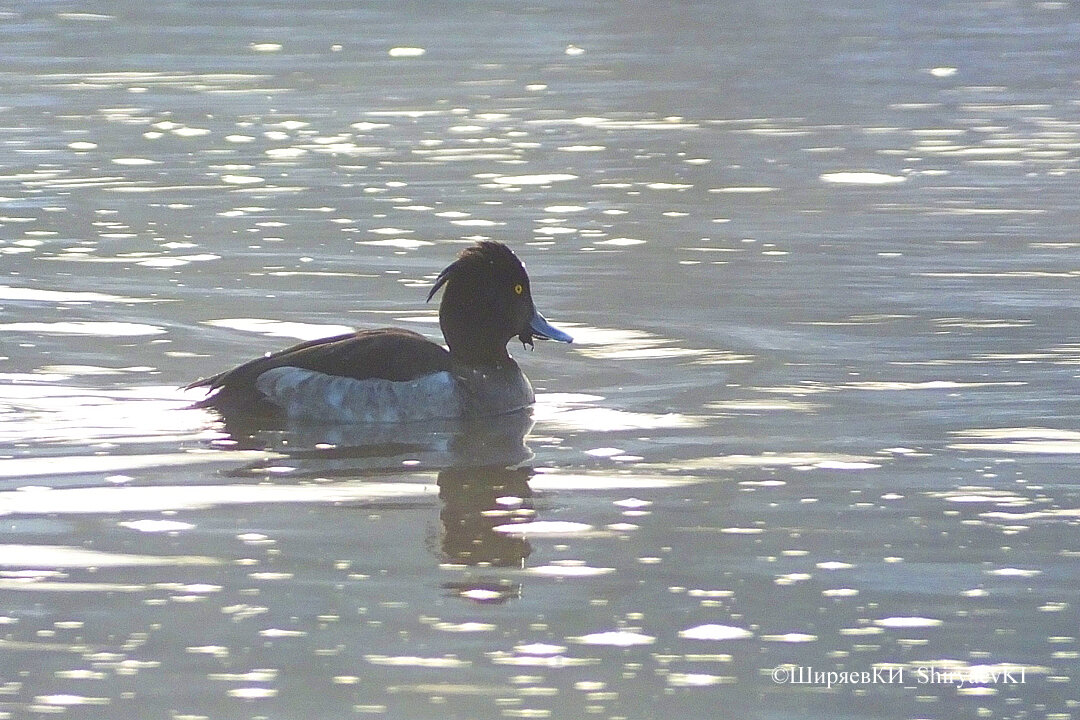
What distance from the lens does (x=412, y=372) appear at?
10430mm

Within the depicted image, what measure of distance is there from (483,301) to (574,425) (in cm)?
97

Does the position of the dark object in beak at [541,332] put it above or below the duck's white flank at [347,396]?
above

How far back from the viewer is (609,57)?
30422 mm

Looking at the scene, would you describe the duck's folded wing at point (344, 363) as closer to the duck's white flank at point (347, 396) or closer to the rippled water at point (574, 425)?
the duck's white flank at point (347, 396)

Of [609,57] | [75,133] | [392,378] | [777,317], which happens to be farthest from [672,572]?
[609,57]

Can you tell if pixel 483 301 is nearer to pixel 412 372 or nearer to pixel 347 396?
pixel 412 372

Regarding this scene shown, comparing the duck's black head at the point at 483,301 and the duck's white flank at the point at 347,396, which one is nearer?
the duck's white flank at the point at 347,396

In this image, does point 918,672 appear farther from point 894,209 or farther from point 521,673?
Result: point 894,209

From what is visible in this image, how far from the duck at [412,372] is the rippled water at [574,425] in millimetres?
189

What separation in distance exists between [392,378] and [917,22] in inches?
1020

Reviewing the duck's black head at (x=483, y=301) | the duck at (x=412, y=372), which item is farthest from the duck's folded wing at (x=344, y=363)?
the duck's black head at (x=483, y=301)

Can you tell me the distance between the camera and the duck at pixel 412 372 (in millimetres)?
10328

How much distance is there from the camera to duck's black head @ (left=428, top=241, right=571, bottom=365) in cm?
1088

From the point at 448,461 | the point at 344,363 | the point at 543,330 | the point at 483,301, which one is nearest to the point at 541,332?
the point at 543,330
